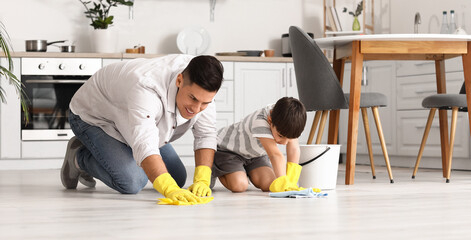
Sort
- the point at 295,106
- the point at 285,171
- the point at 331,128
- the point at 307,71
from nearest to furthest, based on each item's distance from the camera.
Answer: the point at 295,106, the point at 285,171, the point at 307,71, the point at 331,128

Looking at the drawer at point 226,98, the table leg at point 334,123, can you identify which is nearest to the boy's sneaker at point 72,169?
the table leg at point 334,123

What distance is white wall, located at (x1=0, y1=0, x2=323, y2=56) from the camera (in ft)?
18.0

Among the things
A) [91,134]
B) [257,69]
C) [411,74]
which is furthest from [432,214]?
[257,69]

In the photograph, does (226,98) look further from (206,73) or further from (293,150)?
(206,73)

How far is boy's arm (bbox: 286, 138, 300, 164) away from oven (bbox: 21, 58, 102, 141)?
9.00 ft

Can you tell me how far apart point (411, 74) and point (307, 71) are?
177 cm

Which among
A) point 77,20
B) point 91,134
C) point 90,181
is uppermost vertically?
point 77,20

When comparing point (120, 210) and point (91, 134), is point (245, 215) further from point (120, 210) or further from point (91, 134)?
point (91, 134)

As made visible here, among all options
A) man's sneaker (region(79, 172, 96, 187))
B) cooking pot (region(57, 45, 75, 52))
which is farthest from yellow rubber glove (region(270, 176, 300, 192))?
cooking pot (region(57, 45, 75, 52))

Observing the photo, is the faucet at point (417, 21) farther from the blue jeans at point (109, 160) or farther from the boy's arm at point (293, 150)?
the blue jeans at point (109, 160)

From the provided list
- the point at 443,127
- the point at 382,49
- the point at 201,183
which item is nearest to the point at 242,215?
the point at 201,183

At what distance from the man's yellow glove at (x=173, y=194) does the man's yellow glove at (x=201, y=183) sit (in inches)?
6.4

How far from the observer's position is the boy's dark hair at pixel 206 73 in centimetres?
224

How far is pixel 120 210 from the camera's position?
7.06 feet
